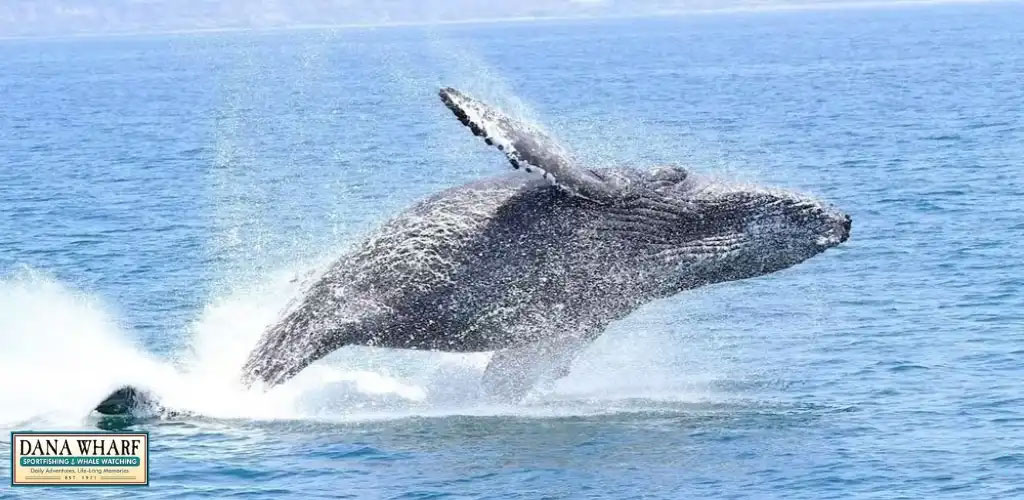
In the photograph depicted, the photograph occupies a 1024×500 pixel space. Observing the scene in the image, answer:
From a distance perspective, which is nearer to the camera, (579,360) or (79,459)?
(79,459)

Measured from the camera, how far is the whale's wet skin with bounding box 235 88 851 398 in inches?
740

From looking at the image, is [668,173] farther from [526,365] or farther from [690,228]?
[526,365]

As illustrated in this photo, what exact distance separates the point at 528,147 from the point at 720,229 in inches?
118

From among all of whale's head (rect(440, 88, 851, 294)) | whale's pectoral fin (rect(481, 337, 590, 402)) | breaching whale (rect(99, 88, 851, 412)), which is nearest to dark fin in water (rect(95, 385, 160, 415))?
breaching whale (rect(99, 88, 851, 412))

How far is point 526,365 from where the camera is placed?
65.2ft

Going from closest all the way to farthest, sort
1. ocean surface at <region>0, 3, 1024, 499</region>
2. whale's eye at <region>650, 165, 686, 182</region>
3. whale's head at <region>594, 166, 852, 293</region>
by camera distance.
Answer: ocean surface at <region>0, 3, 1024, 499</region> < whale's head at <region>594, 166, 852, 293</region> < whale's eye at <region>650, 165, 686, 182</region>

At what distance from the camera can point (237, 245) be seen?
3612cm

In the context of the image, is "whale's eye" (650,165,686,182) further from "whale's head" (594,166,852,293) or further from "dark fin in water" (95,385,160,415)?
"dark fin in water" (95,385,160,415)

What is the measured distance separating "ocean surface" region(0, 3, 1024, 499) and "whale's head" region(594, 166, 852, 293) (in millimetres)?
1944

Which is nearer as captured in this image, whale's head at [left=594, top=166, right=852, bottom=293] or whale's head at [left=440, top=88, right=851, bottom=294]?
whale's head at [left=440, top=88, right=851, bottom=294]

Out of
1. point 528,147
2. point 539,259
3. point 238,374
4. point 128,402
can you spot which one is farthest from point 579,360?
point 128,402

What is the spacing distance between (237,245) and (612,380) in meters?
15.7

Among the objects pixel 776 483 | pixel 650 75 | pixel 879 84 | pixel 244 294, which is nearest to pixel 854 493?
pixel 776 483

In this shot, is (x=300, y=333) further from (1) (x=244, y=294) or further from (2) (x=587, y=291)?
(1) (x=244, y=294)
